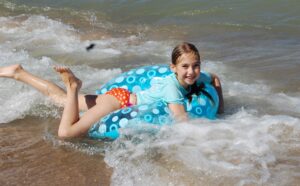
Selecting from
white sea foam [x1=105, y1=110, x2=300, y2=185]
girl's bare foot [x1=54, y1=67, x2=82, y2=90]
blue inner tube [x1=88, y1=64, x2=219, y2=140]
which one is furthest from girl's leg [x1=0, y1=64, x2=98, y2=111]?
white sea foam [x1=105, y1=110, x2=300, y2=185]

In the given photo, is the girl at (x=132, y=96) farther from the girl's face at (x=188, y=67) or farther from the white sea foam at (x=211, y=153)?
the white sea foam at (x=211, y=153)

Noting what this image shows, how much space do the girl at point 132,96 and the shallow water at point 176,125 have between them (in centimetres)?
18

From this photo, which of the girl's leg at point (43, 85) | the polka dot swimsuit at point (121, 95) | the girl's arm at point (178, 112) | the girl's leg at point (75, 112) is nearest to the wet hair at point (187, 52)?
the girl's arm at point (178, 112)

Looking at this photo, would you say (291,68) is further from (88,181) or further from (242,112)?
(88,181)

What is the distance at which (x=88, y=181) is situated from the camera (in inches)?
153

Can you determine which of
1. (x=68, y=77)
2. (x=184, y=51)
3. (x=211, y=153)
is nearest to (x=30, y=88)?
(x=68, y=77)

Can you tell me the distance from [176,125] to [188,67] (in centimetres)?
57

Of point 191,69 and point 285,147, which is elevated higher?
point 191,69

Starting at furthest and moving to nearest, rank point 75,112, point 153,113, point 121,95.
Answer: point 121,95
point 75,112
point 153,113

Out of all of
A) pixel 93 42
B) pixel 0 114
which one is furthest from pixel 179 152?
pixel 93 42

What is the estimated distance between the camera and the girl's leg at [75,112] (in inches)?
185

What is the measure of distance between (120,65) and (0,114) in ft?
7.88

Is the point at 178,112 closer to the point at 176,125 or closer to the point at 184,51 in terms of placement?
the point at 176,125

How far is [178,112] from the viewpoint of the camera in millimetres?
4570
